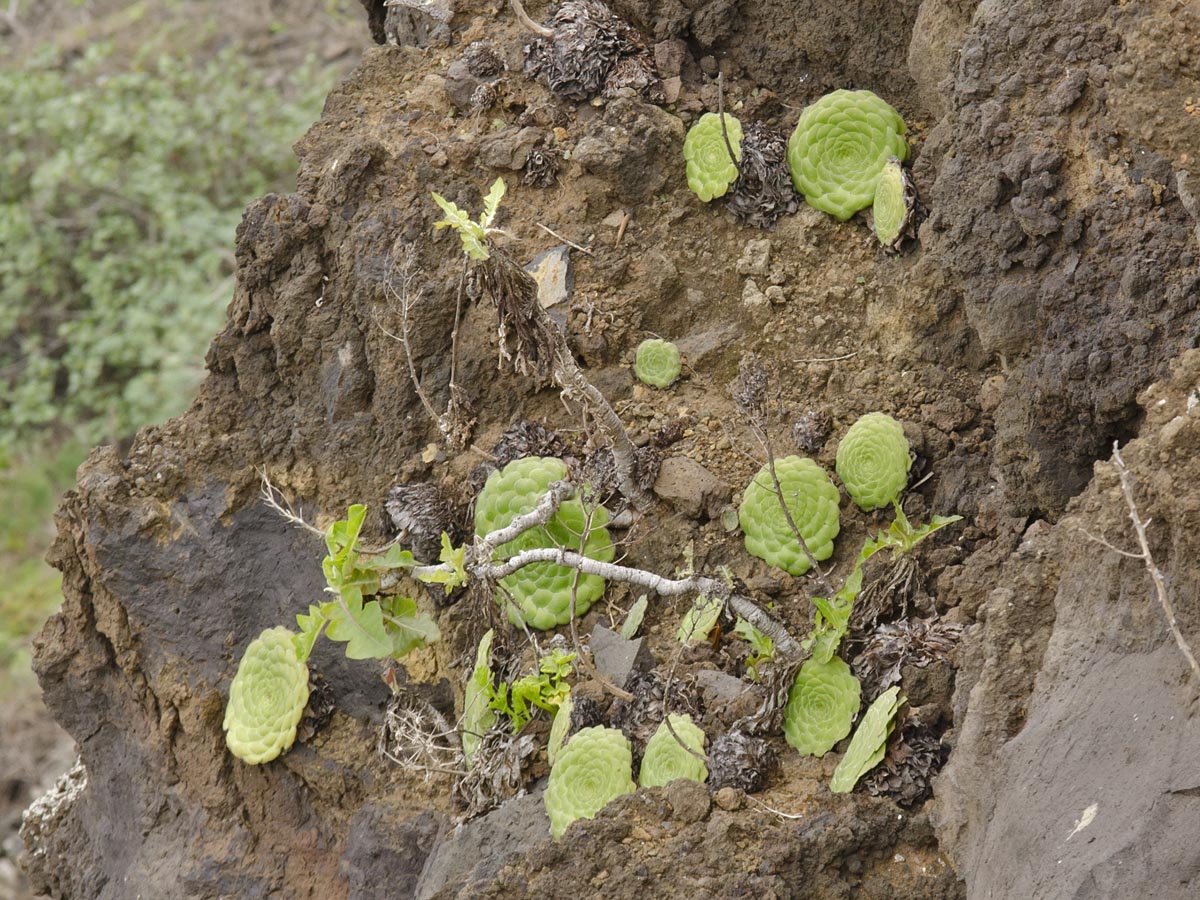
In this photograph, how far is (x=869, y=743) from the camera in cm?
207

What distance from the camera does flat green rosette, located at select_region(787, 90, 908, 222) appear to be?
2.66m

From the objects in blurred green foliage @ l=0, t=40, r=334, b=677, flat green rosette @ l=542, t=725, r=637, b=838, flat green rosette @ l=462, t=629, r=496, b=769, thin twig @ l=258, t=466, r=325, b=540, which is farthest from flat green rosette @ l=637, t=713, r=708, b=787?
blurred green foliage @ l=0, t=40, r=334, b=677

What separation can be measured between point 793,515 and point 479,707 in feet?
2.51

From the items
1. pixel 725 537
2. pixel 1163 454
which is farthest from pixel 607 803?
pixel 1163 454

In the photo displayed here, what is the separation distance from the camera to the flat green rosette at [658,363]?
2.72 m

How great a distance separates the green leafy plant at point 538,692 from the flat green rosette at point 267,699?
51cm

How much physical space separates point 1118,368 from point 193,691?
2112 millimetres

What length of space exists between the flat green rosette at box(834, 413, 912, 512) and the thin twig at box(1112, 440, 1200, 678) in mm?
658

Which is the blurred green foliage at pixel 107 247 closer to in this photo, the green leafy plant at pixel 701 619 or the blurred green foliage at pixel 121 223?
the blurred green foliage at pixel 121 223

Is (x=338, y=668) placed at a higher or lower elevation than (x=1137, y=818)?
lower

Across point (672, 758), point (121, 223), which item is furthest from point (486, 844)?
point (121, 223)

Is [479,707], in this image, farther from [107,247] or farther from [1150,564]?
[107,247]

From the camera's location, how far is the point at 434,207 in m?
2.87

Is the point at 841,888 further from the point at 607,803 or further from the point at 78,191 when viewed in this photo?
the point at 78,191
